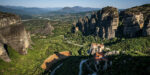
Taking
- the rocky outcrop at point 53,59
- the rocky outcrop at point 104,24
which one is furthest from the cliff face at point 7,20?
the rocky outcrop at point 104,24

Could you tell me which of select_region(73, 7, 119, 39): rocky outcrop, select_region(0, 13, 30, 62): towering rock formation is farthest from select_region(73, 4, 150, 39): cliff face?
select_region(0, 13, 30, 62): towering rock formation

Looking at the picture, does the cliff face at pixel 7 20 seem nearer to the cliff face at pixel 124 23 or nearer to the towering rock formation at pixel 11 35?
the towering rock formation at pixel 11 35

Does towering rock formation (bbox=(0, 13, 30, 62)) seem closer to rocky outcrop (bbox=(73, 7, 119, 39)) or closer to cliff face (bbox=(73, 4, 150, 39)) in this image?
rocky outcrop (bbox=(73, 7, 119, 39))

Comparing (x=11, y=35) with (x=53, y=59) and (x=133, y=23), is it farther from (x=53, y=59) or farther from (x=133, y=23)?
(x=133, y=23)

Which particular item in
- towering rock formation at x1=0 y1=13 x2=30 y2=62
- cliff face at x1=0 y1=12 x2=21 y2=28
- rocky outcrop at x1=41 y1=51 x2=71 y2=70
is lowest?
rocky outcrop at x1=41 y1=51 x2=71 y2=70

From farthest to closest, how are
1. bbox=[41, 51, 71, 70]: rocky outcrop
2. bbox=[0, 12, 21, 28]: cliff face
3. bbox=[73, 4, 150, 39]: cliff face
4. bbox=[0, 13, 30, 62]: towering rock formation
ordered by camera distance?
bbox=[73, 4, 150, 39]: cliff face
bbox=[41, 51, 71, 70]: rocky outcrop
bbox=[0, 13, 30, 62]: towering rock formation
bbox=[0, 12, 21, 28]: cliff face

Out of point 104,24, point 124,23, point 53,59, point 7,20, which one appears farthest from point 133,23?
point 7,20

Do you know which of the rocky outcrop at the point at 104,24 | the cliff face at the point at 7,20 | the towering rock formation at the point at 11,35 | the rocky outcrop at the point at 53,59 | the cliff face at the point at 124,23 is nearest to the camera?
the cliff face at the point at 7,20
